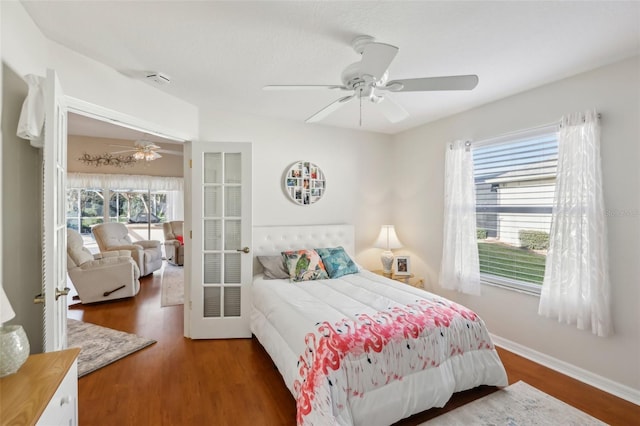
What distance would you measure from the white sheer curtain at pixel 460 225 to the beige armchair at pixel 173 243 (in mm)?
5635

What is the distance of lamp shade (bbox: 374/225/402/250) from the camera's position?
4.14 meters

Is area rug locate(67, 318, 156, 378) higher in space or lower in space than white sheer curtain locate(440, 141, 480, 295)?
lower

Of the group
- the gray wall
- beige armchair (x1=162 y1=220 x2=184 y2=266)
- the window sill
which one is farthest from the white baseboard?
beige armchair (x1=162 y1=220 x2=184 y2=266)

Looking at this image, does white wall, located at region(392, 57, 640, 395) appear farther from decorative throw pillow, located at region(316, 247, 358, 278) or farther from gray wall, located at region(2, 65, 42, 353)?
gray wall, located at region(2, 65, 42, 353)

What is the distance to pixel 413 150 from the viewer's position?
420 centimetres

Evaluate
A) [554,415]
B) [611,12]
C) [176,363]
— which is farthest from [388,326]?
[611,12]

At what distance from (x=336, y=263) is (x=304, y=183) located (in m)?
1.19

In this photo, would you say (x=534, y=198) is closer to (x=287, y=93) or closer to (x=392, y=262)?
(x=392, y=262)

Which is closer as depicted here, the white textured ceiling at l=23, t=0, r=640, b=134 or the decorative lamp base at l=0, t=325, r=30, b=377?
the decorative lamp base at l=0, t=325, r=30, b=377

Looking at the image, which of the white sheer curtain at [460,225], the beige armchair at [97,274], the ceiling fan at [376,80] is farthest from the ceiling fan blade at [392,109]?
the beige armchair at [97,274]

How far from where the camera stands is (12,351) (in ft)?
3.66

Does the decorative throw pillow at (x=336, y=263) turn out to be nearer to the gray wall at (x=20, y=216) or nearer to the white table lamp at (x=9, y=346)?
the gray wall at (x=20, y=216)

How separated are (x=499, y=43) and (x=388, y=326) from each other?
2080 millimetres

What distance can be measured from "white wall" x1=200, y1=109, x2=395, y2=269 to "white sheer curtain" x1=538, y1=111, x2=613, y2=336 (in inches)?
87.8
